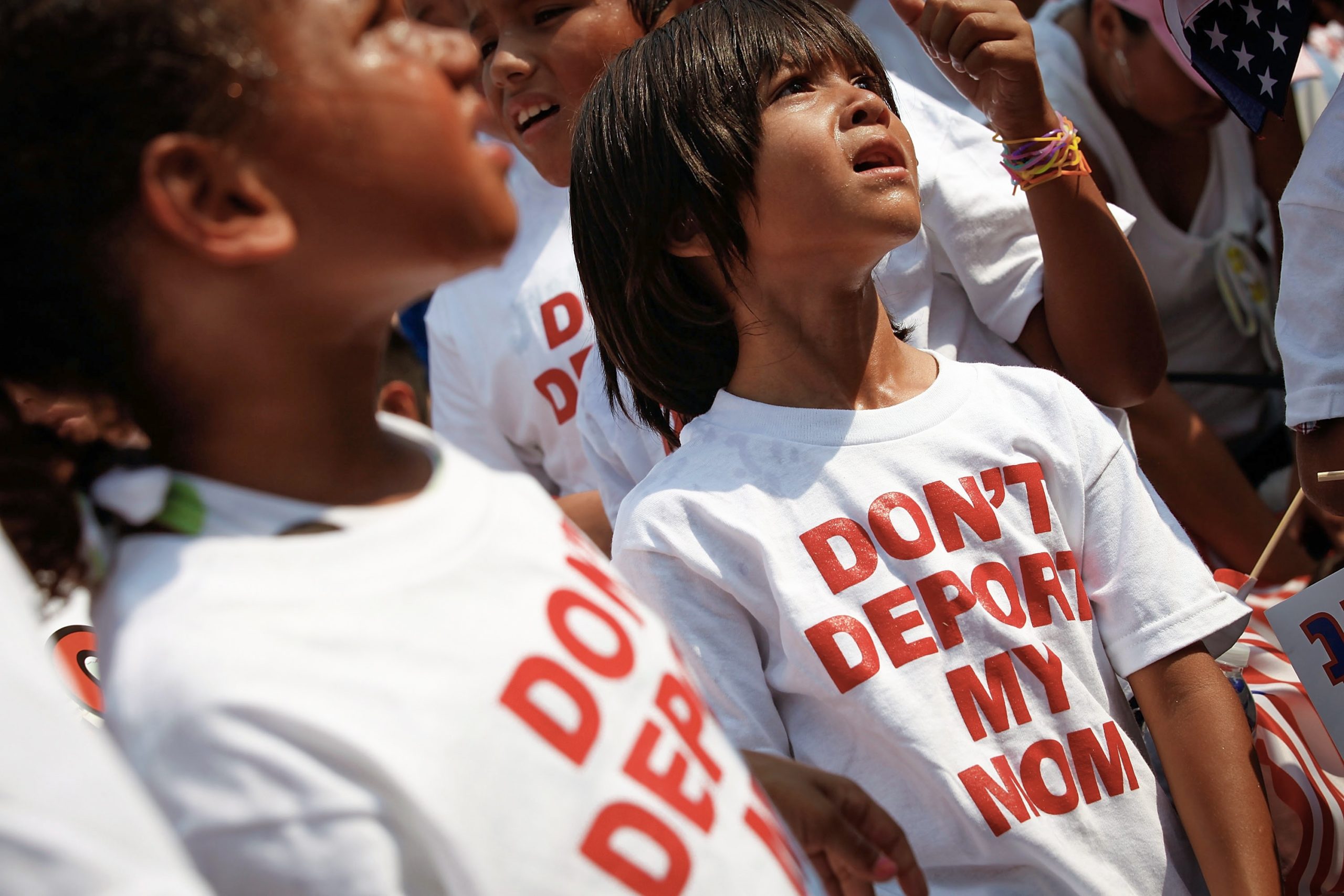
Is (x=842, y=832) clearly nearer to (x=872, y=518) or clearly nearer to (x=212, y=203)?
(x=872, y=518)

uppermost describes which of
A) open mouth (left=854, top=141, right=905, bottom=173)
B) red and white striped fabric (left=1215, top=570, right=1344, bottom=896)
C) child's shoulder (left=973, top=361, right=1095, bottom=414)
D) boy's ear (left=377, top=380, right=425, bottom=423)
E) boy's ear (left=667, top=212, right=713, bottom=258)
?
open mouth (left=854, top=141, right=905, bottom=173)

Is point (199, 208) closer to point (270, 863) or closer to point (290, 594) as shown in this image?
point (290, 594)

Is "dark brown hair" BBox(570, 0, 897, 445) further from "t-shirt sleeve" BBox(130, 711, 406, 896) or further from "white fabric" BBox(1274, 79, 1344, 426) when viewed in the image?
"t-shirt sleeve" BBox(130, 711, 406, 896)

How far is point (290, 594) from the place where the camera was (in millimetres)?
833

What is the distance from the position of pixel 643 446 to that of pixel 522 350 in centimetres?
38

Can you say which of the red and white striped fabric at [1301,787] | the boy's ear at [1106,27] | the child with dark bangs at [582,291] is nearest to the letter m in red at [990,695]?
the red and white striped fabric at [1301,787]

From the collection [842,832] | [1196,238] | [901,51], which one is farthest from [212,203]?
[901,51]

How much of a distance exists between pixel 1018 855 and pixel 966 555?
13.7 inches

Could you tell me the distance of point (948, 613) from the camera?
144 cm

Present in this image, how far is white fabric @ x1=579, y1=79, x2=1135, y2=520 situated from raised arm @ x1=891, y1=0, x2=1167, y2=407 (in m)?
0.04

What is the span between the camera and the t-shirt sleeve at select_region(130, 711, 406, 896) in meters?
0.76

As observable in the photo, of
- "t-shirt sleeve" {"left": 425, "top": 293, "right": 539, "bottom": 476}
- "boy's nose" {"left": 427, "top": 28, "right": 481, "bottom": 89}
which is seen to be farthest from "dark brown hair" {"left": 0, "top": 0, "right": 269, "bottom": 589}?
"t-shirt sleeve" {"left": 425, "top": 293, "right": 539, "bottom": 476}

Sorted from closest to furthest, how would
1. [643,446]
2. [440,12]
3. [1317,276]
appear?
[1317,276]
[643,446]
[440,12]

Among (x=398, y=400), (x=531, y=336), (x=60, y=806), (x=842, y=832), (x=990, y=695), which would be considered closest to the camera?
(x=60, y=806)
